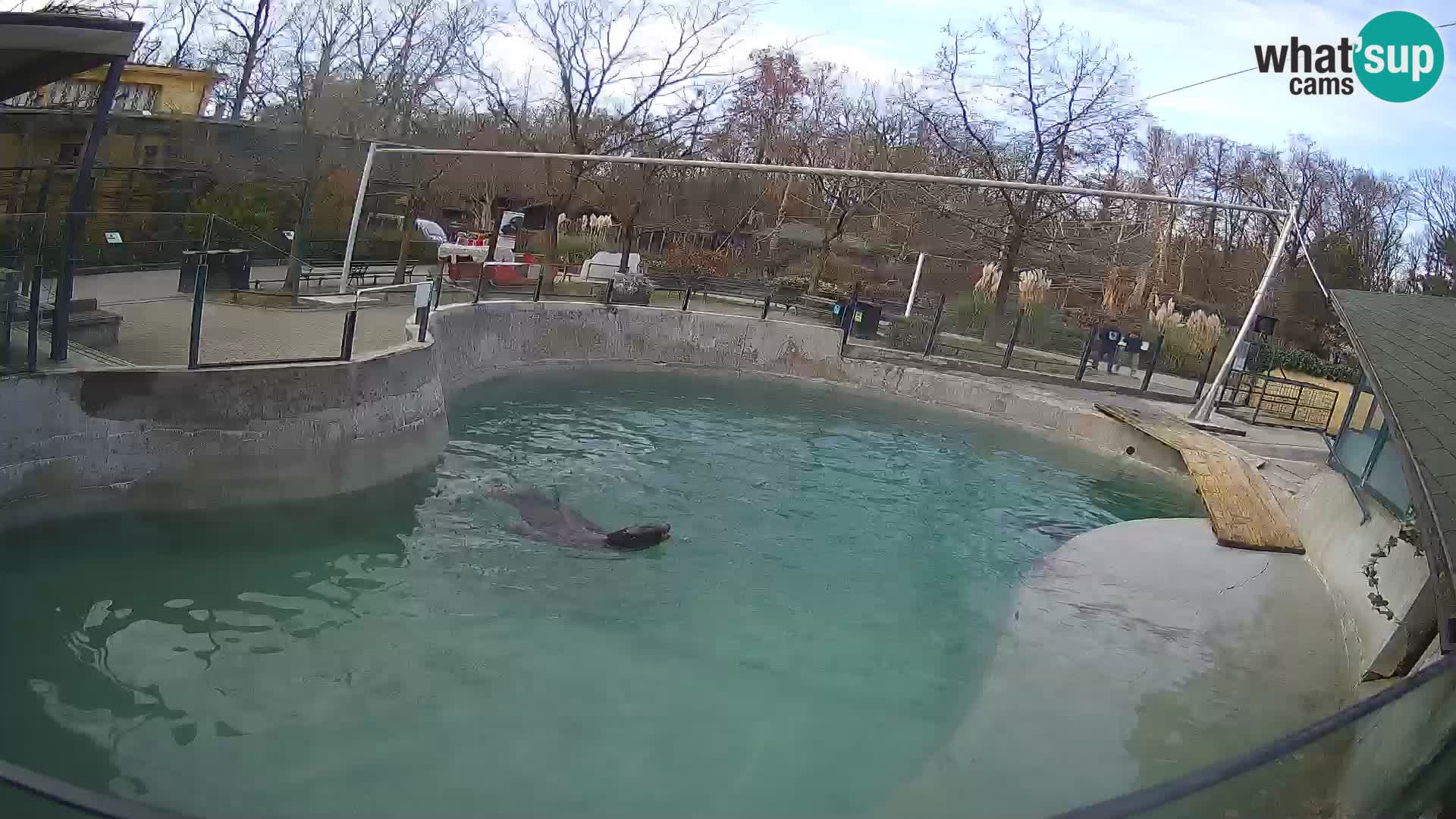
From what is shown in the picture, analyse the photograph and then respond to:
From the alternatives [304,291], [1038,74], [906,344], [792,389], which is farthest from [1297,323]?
[304,291]

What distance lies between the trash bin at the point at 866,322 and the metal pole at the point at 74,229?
15608mm

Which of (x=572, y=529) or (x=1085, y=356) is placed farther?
(x=1085, y=356)

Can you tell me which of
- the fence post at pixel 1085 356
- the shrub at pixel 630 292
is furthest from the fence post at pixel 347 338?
the fence post at pixel 1085 356

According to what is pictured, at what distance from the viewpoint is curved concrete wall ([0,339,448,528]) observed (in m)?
8.91

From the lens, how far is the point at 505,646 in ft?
26.5

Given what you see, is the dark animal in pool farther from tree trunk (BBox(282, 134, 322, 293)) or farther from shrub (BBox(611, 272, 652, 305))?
shrub (BBox(611, 272, 652, 305))

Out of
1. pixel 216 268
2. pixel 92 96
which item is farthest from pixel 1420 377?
pixel 92 96

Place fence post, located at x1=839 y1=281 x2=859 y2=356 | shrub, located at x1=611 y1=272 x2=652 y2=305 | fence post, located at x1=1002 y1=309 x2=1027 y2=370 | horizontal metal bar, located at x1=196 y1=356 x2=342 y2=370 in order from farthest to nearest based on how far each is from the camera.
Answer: fence post, located at x1=1002 y1=309 x2=1027 y2=370 < fence post, located at x1=839 y1=281 x2=859 y2=356 < shrub, located at x1=611 y1=272 x2=652 y2=305 < horizontal metal bar, located at x1=196 y1=356 x2=342 y2=370

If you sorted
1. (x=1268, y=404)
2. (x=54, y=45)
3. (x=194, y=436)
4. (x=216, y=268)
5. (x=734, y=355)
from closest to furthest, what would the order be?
(x=54, y=45) → (x=194, y=436) → (x=216, y=268) → (x=734, y=355) → (x=1268, y=404)

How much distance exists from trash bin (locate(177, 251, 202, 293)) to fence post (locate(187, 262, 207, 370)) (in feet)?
0.33

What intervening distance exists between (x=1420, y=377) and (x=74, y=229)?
11.1 meters

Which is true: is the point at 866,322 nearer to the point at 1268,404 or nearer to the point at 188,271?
the point at 1268,404

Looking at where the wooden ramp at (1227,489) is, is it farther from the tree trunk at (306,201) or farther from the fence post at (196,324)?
the tree trunk at (306,201)

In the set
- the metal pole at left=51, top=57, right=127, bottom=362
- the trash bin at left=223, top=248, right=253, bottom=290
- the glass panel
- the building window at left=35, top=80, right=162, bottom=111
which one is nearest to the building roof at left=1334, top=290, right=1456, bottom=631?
the glass panel
